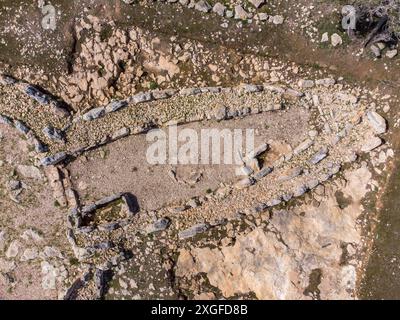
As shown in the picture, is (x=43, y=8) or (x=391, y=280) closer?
(x=391, y=280)

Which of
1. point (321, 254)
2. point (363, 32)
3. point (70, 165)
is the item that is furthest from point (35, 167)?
point (363, 32)

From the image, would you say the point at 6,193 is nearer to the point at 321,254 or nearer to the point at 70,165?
the point at 70,165

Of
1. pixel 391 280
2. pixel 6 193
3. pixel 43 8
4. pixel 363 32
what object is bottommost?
pixel 391 280

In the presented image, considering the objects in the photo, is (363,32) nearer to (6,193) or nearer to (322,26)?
(322,26)

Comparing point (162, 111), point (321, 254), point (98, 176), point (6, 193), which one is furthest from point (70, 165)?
point (321, 254)

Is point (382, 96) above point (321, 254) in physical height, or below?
above

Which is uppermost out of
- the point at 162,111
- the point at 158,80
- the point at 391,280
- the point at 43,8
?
the point at 43,8

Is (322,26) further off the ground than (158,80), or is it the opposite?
(322,26)
